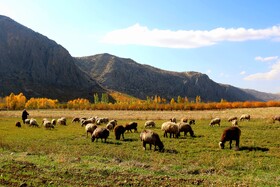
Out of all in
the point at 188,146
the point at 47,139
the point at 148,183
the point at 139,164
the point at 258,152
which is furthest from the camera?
the point at 47,139

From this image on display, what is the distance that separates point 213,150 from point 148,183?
40.6 feet

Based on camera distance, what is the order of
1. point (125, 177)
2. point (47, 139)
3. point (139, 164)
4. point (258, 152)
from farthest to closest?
point (47, 139) → point (258, 152) → point (139, 164) → point (125, 177)

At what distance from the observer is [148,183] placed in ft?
51.0

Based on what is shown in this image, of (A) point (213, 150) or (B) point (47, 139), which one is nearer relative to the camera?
(A) point (213, 150)

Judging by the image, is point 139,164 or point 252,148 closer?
point 139,164

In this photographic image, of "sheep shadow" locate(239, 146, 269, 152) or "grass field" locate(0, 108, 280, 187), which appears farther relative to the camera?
"sheep shadow" locate(239, 146, 269, 152)

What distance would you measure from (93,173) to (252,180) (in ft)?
27.7

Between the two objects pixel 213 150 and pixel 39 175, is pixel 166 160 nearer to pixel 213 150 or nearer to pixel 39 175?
pixel 213 150

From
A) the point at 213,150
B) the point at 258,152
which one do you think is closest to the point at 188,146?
the point at 213,150

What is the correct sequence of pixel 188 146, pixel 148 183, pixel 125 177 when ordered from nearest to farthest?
1. pixel 148 183
2. pixel 125 177
3. pixel 188 146

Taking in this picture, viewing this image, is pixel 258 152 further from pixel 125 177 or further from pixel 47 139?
pixel 47 139

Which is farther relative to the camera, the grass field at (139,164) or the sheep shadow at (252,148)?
the sheep shadow at (252,148)

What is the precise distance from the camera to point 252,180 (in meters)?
16.2

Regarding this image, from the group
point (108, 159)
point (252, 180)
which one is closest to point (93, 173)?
point (108, 159)
